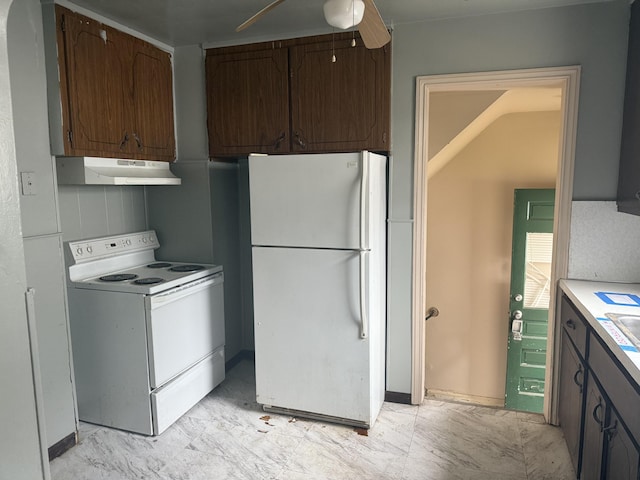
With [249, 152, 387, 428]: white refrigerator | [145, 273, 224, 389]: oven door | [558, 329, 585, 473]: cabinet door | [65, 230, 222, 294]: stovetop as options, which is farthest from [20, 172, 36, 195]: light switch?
[558, 329, 585, 473]: cabinet door

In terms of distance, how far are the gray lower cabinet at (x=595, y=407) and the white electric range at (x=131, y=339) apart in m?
2.16

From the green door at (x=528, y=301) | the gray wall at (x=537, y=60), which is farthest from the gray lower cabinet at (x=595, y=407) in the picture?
the green door at (x=528, y=301)

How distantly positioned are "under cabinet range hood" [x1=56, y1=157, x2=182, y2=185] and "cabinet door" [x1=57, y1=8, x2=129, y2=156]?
0.20 feet

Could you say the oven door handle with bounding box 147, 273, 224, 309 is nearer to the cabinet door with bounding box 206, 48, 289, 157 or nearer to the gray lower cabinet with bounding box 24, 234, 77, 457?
the gray lower cabinet with bounding box 24, 234, 77, 457

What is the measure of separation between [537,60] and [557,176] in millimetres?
664

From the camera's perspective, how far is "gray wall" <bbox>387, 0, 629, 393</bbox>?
7.93 feet

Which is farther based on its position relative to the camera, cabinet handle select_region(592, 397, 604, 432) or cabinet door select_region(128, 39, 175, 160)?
cabinet door select_region(128, 39, 175, 160)

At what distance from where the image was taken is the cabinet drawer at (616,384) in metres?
1.38

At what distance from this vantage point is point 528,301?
424 cm

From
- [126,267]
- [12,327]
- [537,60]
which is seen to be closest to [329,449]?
[126,267]

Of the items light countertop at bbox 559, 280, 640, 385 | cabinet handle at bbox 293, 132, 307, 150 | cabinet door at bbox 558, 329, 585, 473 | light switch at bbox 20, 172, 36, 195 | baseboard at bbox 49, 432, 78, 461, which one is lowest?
baseboard at bbox 49, 432, 78, 461

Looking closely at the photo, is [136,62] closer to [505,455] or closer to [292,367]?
[292,367]

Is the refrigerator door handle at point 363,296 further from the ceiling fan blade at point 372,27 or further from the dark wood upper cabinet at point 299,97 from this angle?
the ceiling fan blade at point 372,27

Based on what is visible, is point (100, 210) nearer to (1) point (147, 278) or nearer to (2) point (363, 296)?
(1) point (147, 278)
